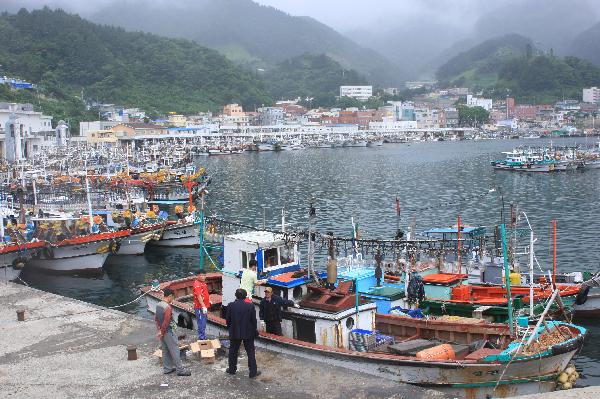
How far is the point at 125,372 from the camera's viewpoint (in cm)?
1058

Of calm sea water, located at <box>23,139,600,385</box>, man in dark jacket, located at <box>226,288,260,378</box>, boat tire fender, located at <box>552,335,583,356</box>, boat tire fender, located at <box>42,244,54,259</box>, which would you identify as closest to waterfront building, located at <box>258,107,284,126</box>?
calm sea water, located at <box>23,139,600,385</box>

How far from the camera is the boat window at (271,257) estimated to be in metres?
15.1

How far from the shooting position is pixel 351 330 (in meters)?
13.5

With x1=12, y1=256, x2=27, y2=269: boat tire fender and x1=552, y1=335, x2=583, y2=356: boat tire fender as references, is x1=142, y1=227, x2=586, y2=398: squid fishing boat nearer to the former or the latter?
x1=552, y1=335, x2=583, y2=356: boat tire fender

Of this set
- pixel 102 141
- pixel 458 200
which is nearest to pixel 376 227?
pixel 458 200

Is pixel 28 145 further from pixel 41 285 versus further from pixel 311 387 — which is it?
pixel 311 387

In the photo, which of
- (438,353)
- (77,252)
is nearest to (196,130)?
(77,252)

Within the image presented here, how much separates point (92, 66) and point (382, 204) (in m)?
143

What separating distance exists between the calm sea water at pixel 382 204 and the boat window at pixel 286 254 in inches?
269

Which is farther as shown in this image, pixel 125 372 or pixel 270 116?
pixel 270 116

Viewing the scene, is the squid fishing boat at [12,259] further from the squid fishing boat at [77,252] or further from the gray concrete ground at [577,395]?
the gray concrete ground at [577,395]

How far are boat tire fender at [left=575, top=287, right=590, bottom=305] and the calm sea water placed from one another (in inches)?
32.1

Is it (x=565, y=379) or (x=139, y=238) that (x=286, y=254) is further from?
(x=139, y=238)

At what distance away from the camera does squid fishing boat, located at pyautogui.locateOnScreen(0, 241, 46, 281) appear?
25.3m
